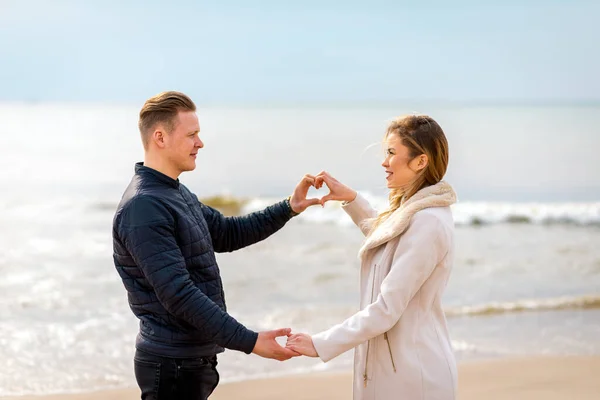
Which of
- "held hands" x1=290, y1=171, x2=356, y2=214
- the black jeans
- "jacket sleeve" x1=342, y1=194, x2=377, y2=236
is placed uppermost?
"held hands" x1=290, y1=171, x2=356, y2=214

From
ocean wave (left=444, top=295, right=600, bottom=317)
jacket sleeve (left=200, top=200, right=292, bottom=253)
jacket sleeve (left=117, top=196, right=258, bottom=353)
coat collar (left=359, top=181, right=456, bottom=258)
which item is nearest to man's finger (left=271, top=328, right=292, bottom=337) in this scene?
jacket sleeve (left=117, top=196, right=258, bottom=353)

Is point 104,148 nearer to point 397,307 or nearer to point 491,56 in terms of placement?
point 397,307

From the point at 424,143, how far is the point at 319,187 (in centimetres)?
91

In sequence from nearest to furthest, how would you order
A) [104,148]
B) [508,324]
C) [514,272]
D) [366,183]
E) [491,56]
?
1. [508,324]
2. [514,272]
3. [366,183]
4. [104,148]
5. [491,56]

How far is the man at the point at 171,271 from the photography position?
3.22m

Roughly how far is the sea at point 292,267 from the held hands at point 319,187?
0.33 metres

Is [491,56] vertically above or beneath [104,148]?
above

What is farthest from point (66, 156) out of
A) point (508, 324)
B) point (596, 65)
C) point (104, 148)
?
point (596, 65)

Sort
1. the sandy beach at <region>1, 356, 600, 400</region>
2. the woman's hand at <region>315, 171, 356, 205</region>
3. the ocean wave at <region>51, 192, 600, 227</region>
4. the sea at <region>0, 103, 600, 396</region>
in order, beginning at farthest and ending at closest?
the ocean wave at <region>51, 192, 600, 227</region>, the sea at <region>0, 103, 600, 396</region>, the sandy beach at <region>1, 356, 600, 400</region>, the woman's hand at <region>315, 171, 356, 205</region>

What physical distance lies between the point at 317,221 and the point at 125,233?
38.3 feet

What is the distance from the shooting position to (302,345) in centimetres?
342

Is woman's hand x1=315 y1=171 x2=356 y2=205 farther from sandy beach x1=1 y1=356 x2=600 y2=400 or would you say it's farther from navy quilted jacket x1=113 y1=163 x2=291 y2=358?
sandy beach x1=1 y1=356 x2=600 y2=400

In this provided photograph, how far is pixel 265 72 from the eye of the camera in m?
81.4

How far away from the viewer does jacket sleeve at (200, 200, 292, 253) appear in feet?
13.2
